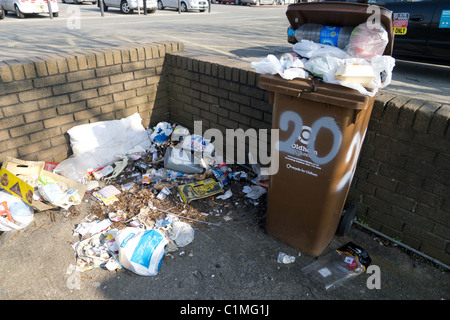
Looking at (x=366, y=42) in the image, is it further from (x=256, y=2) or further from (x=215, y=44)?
(x=256, y=2)

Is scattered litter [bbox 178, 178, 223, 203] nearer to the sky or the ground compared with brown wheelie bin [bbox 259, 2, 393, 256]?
nearer to the ground

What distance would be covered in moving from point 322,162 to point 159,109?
9.83 feet

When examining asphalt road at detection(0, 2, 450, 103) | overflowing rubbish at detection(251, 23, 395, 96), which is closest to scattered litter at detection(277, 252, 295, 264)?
overflowing rubbish at detection(251, 23, 395, 96)

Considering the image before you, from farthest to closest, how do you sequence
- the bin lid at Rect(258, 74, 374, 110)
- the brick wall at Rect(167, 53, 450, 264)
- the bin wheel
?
the bin wheel < the brick wall at Rect(167, 53, 450, 264) < the bin lid at Rect(258, 74, 374, 110)

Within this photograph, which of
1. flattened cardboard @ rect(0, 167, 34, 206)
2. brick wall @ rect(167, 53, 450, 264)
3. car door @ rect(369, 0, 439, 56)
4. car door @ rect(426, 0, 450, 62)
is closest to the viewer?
brick wall @ rect(167, 53, 450, 264)

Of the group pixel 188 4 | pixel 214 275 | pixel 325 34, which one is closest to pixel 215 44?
pixel 325 34

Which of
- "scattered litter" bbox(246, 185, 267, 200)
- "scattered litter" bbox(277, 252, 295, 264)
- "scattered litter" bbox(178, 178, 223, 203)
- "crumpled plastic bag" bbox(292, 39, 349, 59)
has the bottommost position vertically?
"scattered litter" bbox(277, 252, 295, 264)

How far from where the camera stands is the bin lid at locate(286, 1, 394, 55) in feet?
7.58

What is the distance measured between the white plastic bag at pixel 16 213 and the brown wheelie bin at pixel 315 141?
234 centimetres

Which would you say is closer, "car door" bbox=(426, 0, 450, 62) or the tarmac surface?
the tarmac surface

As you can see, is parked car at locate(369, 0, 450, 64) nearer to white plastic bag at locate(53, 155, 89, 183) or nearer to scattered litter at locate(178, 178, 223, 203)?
scattered litter at locate(178, 178, 223, 203)

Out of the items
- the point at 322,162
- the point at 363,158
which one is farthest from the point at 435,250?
the point at 322,162

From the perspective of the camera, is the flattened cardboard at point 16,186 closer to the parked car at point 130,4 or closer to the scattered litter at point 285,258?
the scattered litter at point 285,258

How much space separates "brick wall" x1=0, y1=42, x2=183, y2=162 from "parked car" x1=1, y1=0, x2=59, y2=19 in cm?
1189
